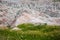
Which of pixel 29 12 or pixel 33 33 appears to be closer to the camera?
pixel 33 33

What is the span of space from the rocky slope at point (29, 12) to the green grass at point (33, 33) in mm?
452

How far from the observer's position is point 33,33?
1080cm

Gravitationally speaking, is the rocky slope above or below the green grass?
above

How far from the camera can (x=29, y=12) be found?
12.1 m

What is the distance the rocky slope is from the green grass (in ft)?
1.48

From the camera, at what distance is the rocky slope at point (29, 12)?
11727 mm

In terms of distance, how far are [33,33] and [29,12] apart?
5.49ft

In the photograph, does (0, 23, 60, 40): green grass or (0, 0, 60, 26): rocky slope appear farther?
(0, 0, 60, 26): rocky slope

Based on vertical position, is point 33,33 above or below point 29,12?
below

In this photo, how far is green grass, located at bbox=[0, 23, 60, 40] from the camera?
1057cm

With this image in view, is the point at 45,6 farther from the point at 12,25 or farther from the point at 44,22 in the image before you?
the point at 12,25

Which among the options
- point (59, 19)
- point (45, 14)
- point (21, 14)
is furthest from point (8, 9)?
point (59, 19)

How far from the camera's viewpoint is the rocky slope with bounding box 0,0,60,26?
38.5 ft

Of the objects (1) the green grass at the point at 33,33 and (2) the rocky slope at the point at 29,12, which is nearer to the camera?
(1) the green grass at the point at 33,33
